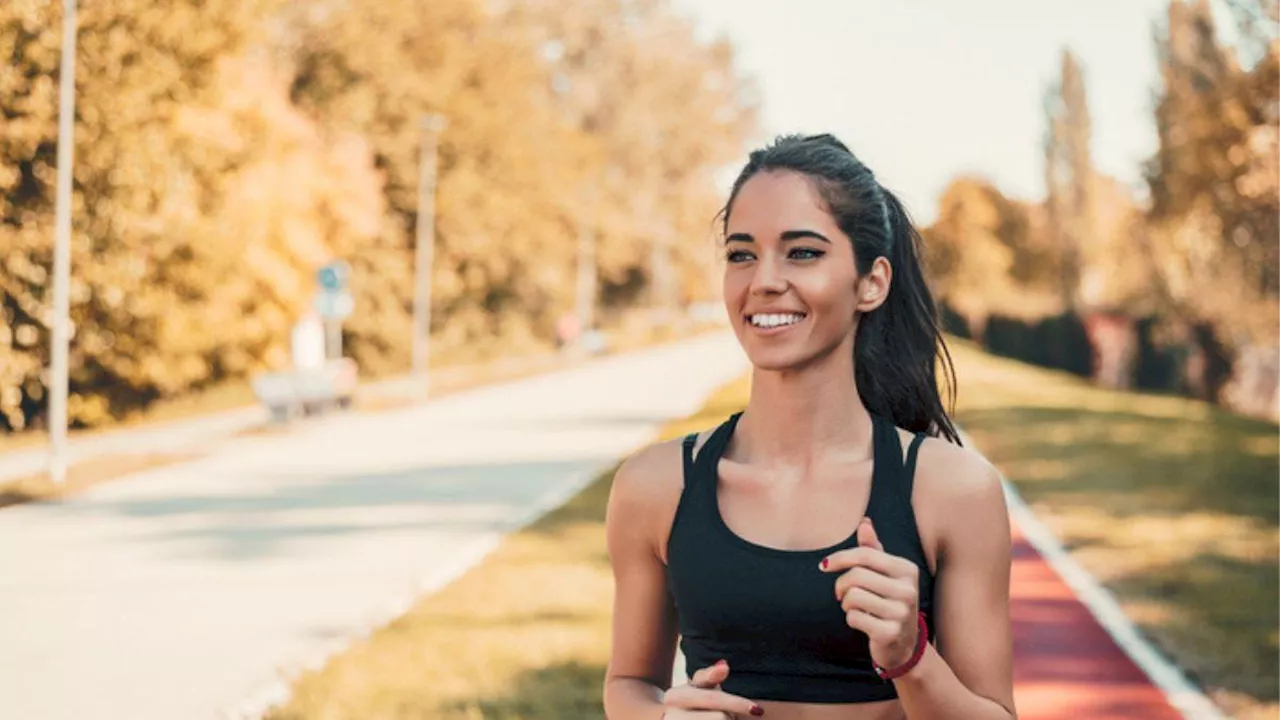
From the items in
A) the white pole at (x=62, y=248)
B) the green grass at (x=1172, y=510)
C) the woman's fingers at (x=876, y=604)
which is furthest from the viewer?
the white pole at (x=62, y=248)

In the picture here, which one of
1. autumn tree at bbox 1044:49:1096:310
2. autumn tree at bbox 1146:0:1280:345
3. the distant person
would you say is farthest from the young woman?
autumn tree at bbox 1044:49:1096:310

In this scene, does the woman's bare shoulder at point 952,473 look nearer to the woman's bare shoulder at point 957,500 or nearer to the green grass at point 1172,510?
the woman's bare shoulder at point 957,500

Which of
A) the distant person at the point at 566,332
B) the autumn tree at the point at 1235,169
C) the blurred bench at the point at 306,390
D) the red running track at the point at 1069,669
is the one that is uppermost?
the autumn tree at the point at 1235,169

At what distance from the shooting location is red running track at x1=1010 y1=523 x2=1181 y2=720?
9.67m

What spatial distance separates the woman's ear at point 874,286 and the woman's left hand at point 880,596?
1.98 ft

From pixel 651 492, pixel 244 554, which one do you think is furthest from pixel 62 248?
pixel 651 492

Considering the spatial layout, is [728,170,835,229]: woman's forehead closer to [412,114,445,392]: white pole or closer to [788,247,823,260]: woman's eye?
[788,247,823,260]: woman's eye

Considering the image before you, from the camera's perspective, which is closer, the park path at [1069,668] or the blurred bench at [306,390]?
the park path at [1069,668]

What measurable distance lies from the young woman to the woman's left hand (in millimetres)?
65

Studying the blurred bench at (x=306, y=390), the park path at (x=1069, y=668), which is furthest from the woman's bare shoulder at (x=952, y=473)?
the blurred bench at (x=306, y=390)

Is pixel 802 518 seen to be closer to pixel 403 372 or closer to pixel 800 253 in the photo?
pixel 800 253

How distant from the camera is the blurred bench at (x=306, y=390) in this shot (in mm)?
32688

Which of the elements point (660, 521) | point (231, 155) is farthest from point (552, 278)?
point (660, 521)

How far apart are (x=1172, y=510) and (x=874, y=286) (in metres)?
17.2
